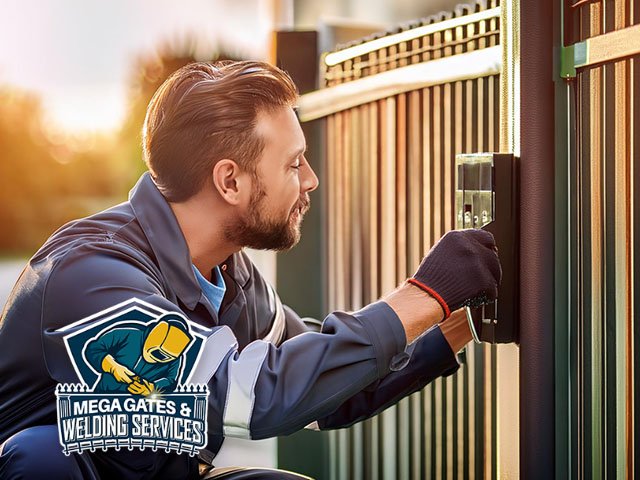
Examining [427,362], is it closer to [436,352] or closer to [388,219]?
[436,352]

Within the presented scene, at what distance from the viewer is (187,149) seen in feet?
7.36

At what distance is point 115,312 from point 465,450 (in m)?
0.85

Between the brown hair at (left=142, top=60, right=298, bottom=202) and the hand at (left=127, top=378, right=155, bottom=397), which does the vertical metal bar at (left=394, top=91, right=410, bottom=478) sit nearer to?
the brown hair at (left=142, top=60, right=298, bottom=202)

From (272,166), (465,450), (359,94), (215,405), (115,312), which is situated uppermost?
(359,94)

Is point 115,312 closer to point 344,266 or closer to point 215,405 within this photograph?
point 215,405

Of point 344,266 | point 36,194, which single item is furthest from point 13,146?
point 344,266

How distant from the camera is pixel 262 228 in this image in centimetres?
219

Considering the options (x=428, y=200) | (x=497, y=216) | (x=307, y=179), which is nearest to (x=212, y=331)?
(x=307, y=179)

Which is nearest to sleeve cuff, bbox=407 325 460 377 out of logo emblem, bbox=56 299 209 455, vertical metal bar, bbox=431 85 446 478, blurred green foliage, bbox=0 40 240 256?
vertical metal bar, bbox=431 85 446 478

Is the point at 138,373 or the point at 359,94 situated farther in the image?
the point at 359,94

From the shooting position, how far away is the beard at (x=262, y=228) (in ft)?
7.14

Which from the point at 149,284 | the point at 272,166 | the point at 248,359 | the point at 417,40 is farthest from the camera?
the point at 417,40

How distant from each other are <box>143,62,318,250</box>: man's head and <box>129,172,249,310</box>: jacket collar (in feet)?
0.24

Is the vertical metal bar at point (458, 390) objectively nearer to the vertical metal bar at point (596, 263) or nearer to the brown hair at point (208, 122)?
the brown hair at point (208, 122)
